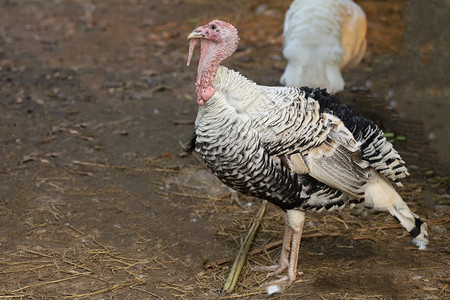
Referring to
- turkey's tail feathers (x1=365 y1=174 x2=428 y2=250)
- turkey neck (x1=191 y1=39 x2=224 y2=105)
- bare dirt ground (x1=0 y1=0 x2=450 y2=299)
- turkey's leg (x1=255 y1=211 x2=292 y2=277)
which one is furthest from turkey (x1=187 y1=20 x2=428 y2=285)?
bare dirt ground (x1=0 y1=0 x2=450 y2=299)

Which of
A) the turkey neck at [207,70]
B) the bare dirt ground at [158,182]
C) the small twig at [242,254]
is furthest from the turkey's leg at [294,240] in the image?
the turkey neck at [207,70]

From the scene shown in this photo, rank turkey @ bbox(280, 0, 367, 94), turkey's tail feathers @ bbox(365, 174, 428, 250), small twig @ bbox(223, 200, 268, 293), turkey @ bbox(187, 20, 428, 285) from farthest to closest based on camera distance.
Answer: turkey @ bbox(280, 0, 367, 94) < turkey's tail feathers @ bbox(365, 174, 428, 250) < small twig @ bbox(223, 200, 268, 293) < turkey @ bbox(187, 20, 428, 285)

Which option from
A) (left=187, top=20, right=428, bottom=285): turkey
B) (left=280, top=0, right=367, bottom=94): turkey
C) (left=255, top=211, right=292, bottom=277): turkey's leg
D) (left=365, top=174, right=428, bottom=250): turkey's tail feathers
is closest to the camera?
(left=187, top=20, right=428, bottom=285): turkey

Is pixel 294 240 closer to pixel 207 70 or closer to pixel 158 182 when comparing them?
pixel 207 70

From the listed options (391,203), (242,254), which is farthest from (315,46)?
(242,254)

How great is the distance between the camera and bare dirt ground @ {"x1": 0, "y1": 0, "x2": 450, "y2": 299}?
442 centimetres

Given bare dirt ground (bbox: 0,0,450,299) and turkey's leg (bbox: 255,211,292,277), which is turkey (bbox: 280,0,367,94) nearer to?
bare dirt ground (bbox: 0,0,450,299)

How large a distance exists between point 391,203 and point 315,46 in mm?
2212

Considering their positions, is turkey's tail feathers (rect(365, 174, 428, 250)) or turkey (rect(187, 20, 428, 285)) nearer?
turkey (rect(187, 20, 428, 285))

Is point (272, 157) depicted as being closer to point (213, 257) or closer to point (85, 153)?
point (213, 257)

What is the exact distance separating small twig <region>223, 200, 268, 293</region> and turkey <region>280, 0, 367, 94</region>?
144 cm

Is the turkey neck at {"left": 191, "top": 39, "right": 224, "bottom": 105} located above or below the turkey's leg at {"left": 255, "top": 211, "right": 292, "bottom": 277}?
above

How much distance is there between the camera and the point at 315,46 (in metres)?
6.07

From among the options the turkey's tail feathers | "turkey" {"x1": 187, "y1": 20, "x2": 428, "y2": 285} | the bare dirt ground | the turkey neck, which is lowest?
the bare dirt ground
